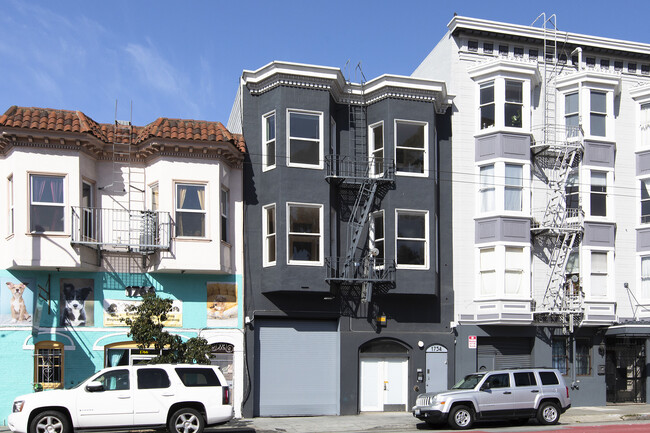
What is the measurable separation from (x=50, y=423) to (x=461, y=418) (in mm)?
10250

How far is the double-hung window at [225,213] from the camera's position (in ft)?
78.6

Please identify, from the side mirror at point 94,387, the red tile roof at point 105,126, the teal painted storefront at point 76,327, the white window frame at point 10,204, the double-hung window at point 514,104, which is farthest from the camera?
the double-hung window at point 514,104

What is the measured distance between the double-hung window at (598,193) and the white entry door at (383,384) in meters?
8.94

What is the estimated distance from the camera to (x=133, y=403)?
1717cm

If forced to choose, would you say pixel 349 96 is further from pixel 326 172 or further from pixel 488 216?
pixel 488 216

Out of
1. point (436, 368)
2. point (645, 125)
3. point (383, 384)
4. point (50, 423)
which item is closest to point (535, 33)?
point (645, 125)

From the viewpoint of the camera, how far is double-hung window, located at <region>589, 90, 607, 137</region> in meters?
27.3

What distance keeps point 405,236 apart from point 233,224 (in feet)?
18.4

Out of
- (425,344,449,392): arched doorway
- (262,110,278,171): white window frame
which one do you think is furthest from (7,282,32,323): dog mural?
(425,344,449,392): arched doorway

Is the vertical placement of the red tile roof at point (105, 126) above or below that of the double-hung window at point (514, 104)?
below

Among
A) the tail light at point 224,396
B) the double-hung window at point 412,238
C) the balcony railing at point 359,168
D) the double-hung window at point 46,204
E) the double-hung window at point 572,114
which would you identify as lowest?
the tail light at point 224,396

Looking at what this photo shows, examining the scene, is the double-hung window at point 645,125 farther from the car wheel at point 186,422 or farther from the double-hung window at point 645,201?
the car wheel at point 186,422

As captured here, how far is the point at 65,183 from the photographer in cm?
2209

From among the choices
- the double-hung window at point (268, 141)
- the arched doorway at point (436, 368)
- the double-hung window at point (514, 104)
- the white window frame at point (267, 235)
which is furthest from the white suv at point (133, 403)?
the double-hung window at point (514, 104)
